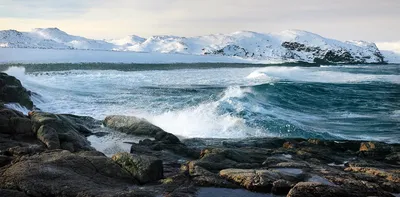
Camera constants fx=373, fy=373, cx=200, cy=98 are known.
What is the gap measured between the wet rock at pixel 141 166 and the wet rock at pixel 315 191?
311 centimetres

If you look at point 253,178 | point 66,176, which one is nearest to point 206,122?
point 253,178

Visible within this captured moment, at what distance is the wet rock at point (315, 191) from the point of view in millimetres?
7633

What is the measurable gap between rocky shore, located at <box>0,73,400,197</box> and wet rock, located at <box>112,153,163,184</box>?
0.08 ft

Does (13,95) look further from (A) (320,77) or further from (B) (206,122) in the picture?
(A) (320,77)

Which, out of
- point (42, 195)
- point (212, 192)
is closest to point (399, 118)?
point (212, 192)

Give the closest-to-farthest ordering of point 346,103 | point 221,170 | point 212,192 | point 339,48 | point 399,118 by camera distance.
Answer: point 212,192 < point 221,170 < point 399,118 < point 346,103 < point 339,48

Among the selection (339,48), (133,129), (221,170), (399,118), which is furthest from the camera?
(339,48)

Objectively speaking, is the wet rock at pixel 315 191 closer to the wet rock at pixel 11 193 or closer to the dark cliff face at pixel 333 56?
the wet rock at pixel 11 193

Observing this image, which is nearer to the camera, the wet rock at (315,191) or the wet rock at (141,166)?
the wet rock at (315,191)

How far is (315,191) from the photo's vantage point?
7668 mm

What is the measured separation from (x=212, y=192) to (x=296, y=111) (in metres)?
16.7

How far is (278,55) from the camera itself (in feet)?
579

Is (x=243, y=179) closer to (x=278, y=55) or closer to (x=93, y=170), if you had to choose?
(x=93, y=170)

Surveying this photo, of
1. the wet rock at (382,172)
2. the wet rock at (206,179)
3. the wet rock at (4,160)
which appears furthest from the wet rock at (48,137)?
the wet rock at (382,172)
